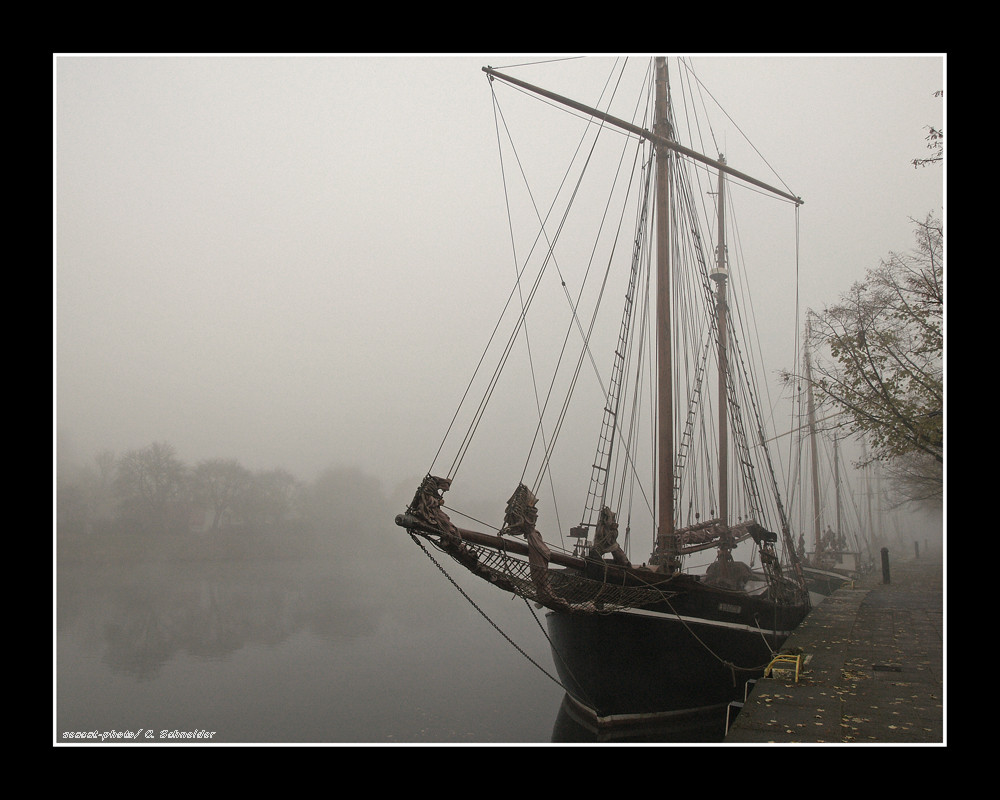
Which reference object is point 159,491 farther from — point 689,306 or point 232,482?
point 689,306

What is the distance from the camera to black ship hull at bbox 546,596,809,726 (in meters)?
7.82

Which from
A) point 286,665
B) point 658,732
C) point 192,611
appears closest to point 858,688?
point 658,732

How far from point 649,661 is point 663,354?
169 inches

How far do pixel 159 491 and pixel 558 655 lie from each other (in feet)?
36.3

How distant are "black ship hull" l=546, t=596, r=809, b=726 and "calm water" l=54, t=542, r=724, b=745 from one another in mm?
384

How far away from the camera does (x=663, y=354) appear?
368 inches

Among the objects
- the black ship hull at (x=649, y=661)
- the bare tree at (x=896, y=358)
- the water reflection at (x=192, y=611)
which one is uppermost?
the bare tree at (x=896, y=358)

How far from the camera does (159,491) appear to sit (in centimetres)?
1505

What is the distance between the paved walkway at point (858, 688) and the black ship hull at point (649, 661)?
1.12 m

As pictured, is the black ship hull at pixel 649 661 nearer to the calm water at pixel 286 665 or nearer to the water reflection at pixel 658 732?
the water reflection at pixel 658 732

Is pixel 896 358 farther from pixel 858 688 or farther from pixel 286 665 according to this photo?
pixel 286 665

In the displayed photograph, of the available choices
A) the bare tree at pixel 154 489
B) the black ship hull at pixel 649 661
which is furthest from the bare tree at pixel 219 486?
the black ship hull at pixel 649 661

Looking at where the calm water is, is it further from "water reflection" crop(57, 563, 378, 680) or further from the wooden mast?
the wooden mast

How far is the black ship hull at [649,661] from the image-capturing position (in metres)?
7.82
